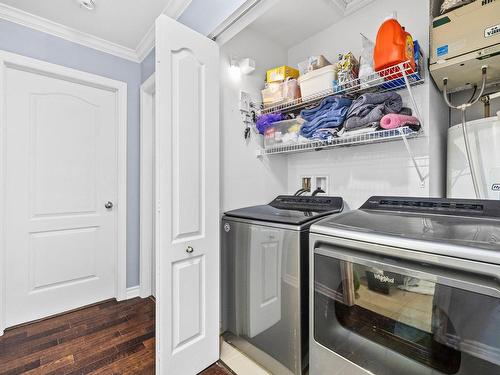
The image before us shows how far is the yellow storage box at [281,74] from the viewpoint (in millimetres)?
1896

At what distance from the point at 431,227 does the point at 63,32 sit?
2925 mm

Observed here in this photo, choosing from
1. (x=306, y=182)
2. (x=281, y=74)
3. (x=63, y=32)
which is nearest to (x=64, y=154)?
(x=63, y=32)

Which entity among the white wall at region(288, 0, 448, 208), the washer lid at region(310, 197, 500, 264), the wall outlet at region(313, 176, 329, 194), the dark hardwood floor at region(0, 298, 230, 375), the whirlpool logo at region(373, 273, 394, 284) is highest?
the white wall at region(288, 0, 448, 208)

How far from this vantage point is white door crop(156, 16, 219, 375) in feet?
4.30

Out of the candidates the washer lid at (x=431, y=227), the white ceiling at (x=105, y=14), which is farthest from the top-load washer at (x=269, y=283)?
the white ceiling at (x=105, y=14)

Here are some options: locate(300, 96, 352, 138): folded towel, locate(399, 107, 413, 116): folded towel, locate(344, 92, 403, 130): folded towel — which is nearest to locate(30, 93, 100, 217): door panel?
locate(300, 96, 352, 138): folded towel

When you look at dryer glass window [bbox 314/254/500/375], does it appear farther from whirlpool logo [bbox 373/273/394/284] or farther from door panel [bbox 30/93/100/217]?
door panel [bbox 30/93/100/217]

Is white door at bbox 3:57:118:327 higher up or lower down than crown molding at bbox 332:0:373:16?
lower down

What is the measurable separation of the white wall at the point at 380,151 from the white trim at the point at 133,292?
2021mm

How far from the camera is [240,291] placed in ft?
5.26

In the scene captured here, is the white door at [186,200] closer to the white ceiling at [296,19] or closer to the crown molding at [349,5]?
the white ceiling at [296,19]

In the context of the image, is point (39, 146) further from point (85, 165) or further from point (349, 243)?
point (349, 243)

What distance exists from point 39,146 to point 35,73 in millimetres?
601

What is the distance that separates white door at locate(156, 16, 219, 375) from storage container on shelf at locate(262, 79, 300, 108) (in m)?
0.54
